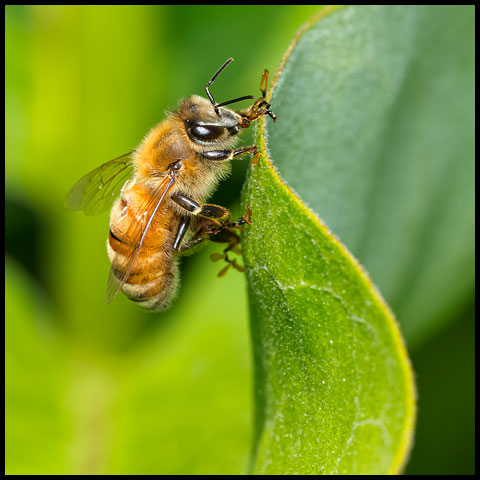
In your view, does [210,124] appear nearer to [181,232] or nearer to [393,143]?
[181,232]

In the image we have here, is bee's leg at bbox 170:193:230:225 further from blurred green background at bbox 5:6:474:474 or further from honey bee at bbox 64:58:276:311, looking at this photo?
blurred green background at bbox 5:6:474:474

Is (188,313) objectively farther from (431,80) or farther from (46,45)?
(431,80)

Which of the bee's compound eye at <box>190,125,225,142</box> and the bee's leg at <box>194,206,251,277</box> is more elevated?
the bee's compound eye at <box>190,125,225,142</box>

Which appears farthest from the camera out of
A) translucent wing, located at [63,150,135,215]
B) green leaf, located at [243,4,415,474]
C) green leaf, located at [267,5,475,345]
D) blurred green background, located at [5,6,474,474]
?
blurred green background, located at [5,6,474,474]

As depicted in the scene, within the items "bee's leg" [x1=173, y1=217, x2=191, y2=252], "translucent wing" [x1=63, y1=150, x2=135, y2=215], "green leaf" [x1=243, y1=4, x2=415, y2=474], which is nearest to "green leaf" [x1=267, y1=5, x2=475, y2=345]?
"green leaf" [x1=243, y1=4, x2=415, y2=474]

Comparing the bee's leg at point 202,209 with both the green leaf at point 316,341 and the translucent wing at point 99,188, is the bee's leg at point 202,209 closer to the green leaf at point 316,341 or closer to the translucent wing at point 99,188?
the green leaf at point 316,341

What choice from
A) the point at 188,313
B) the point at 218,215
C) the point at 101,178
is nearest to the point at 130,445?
the point at 188,313

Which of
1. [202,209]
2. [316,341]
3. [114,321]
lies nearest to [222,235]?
[202,209]
